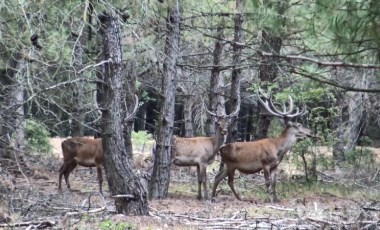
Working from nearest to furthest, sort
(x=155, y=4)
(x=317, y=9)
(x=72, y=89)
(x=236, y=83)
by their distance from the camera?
(x=317, y=9) < (x=72, y=89) < (x=155, y=4) < (x=236, y=83)

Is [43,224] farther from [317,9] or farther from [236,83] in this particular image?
[236,83]

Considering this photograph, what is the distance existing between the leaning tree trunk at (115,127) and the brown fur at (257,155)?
5.32 meters

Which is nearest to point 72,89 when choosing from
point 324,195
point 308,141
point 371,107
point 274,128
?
point 371,107

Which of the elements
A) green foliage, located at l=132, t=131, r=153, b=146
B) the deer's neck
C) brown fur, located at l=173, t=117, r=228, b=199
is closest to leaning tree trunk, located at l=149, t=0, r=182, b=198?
brown fur, located at l=173, t=117, r=228, b=199

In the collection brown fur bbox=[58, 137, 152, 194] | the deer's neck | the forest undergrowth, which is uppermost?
the deer's neck

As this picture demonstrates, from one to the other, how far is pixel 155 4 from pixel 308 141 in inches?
272

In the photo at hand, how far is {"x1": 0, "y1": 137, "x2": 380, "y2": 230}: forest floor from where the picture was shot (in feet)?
25.3

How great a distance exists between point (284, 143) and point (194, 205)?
281 cm

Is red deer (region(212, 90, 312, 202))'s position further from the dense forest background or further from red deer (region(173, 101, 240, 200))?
the dense forest background

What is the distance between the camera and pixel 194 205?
485 inches

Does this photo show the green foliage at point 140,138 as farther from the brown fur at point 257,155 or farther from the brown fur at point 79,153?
the brown fur at point 257,155

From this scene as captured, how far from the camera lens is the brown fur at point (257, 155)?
13.8 metres

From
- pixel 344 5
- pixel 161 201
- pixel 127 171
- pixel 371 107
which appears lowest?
pixel 161 201

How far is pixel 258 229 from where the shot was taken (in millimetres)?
7727
